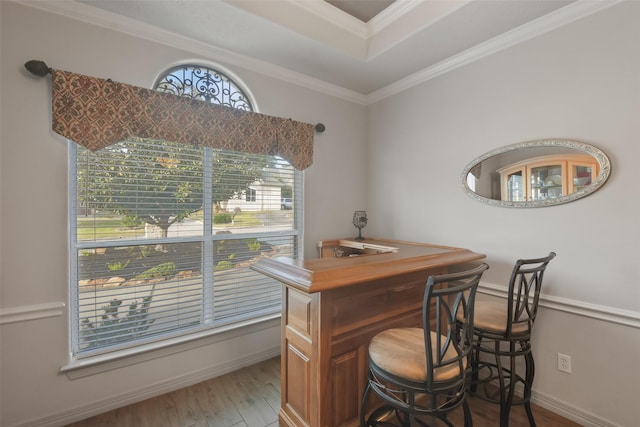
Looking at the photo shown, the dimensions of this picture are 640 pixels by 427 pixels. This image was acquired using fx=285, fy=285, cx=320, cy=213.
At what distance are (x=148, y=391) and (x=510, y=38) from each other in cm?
380

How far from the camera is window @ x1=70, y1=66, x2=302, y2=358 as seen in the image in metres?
1.97

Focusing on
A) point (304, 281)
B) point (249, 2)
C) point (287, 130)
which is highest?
point (249, 2)

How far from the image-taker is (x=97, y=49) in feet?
6.42

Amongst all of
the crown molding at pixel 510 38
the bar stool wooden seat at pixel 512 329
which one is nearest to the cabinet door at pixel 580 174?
the bar stool wooden seat at pixel 512 329

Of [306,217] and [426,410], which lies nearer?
[426,410]

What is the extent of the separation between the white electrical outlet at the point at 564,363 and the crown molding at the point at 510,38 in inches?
89.1

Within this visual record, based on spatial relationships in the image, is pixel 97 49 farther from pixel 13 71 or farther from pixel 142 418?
pixel 142 418

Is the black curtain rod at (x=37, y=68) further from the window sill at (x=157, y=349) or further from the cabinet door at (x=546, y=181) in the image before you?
the cabinet door at (x=546, y=181)

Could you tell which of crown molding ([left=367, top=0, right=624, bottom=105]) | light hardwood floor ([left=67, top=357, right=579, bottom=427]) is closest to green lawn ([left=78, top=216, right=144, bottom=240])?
light hardwood floor ([left=67, top=357, right=579, bottom=427])

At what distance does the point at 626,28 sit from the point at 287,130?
94.5 inches

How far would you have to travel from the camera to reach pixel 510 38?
217 cm

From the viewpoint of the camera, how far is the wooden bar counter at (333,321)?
1.52 metres

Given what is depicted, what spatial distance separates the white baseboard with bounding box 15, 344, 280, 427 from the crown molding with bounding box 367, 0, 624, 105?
116 inches

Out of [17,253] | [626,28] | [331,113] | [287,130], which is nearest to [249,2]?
[287,130]
